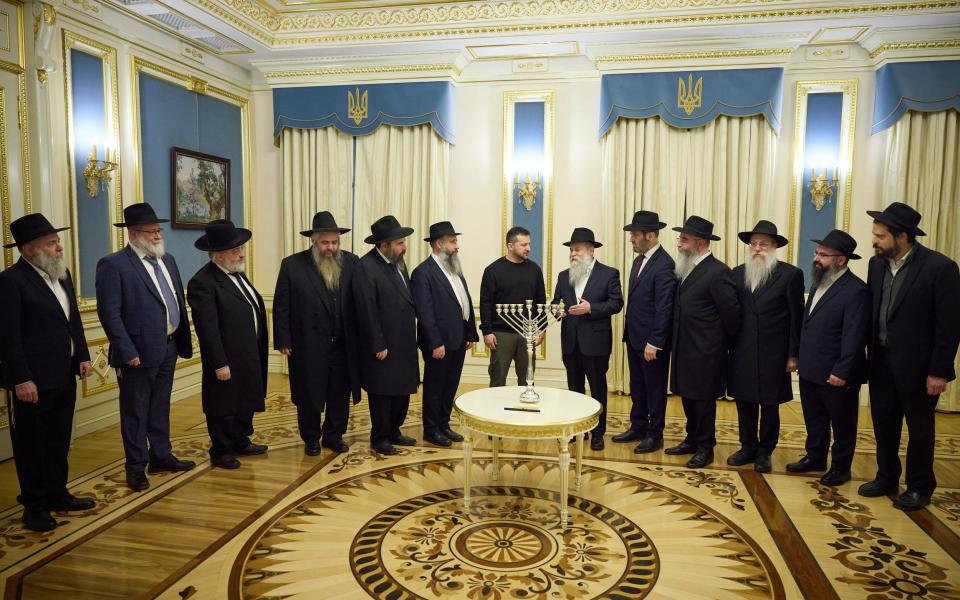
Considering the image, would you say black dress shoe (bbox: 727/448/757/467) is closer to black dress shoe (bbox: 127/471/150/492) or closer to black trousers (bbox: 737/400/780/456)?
black trousers (bbox: 737/400/780/456)

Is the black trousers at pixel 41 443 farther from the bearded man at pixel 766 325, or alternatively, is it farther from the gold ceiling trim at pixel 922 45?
the gold ceiling trim at pixel 922 45

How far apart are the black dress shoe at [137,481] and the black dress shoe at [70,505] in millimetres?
274

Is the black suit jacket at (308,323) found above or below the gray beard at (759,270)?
below

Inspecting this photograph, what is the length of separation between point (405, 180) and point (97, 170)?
2833 mm

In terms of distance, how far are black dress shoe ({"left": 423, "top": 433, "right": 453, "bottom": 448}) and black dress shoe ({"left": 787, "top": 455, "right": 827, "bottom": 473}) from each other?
7.68 feet

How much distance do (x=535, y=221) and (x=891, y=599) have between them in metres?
4.64

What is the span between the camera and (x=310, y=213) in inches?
274

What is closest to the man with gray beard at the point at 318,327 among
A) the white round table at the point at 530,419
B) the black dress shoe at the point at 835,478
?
the white round table at the point at 530,419

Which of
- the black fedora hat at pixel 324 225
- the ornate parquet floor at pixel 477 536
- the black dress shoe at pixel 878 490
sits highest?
the black fedora hat at pixel 324 225

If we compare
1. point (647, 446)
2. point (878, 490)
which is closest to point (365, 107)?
point (647, 446)

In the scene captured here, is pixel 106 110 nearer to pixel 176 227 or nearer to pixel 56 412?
pixel 176 227

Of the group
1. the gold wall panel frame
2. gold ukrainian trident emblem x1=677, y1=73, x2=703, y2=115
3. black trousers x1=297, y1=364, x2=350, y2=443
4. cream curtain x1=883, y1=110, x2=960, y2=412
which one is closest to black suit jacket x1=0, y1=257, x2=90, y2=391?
black trousers x1=297, y1=364, x2=350, y2=443

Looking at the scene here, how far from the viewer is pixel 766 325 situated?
406cm

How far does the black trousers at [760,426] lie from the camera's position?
4.20 metres
